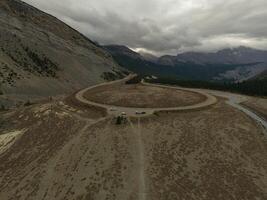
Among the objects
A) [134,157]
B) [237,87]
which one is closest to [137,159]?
[134,157]

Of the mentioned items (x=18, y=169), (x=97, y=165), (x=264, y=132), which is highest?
(x=264, y=132)

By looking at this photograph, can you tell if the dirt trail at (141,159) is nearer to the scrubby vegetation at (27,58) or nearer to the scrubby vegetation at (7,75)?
the scrubby vegetation at (7,75)

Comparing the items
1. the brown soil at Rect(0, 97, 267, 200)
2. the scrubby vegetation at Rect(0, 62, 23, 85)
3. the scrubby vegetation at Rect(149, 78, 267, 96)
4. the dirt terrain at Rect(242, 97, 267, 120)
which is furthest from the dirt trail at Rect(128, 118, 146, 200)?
the scrubby vegetation at Rect(149, 78, 267, 96)

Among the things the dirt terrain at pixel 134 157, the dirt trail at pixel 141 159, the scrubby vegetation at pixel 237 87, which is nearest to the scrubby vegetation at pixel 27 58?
the scrubby vegetation at pixel 237 87

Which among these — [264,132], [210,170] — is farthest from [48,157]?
[264,132]

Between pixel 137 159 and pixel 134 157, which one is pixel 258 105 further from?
pixel 137 159

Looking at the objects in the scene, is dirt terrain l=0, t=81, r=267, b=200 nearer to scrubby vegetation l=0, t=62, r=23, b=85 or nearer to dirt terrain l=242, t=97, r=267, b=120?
dirt terrain l=242, t=97, r=267, b=120

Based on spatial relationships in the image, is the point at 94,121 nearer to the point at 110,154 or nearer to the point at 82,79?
the point at 110,154
